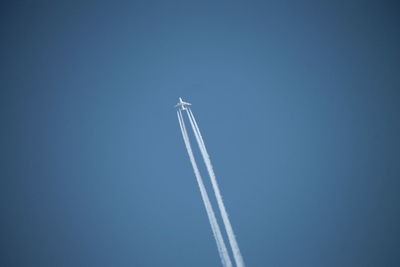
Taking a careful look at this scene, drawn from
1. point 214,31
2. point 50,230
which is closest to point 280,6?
point 214,31

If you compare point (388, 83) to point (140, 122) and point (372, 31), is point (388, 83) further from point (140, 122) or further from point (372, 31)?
point (140, 122)

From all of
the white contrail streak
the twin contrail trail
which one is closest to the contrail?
the twin contrail trail

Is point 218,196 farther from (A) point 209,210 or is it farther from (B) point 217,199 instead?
(A) point 209,210

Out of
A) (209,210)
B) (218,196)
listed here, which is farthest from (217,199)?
(209,210)

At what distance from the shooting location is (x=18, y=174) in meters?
21.5

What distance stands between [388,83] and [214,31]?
13541 mm

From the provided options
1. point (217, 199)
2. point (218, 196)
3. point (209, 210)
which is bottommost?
point (209, 210)

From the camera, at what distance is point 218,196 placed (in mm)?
17797

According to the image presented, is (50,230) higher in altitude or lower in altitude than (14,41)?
lower

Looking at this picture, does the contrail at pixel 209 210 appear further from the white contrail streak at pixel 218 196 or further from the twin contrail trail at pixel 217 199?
the white contrail streak at pixel 218 196

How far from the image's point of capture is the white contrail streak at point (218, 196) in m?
16.4

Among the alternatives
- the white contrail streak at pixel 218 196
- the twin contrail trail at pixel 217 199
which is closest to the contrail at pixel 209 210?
the twin contrail trail at pixel 217 199

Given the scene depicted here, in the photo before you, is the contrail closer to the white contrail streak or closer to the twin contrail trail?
the twin contrail trail

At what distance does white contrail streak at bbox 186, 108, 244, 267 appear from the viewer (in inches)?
646
